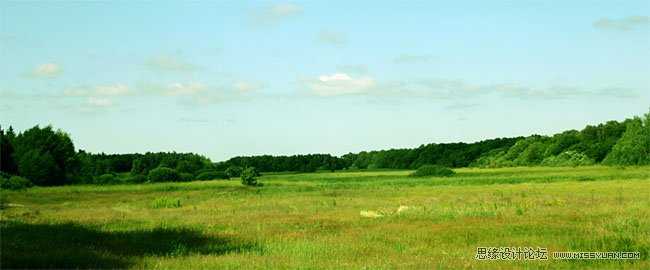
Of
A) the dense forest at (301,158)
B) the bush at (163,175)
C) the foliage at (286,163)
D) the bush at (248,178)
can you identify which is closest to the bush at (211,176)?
the dense forest at (301,158)

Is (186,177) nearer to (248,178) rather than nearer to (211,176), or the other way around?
(211,176)

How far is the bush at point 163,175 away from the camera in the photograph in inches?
3452

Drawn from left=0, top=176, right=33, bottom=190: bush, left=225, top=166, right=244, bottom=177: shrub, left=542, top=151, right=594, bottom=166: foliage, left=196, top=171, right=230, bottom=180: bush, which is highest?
left=542, top=151, right=594, bottom=166: foliage

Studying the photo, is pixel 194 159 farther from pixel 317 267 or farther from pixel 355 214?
pixel 317 267

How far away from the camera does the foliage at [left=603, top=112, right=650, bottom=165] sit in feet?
353

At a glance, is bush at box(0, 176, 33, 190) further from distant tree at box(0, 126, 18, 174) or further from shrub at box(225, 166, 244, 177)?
shrub at box(225, 166, 244, 177)

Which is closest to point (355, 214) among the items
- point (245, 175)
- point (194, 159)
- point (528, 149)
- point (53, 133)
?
point (245, 175)

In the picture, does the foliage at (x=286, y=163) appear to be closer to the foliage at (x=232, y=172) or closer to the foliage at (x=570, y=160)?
the foliage at (x=232, y=172)

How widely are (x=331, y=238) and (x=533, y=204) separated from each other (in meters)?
17.3

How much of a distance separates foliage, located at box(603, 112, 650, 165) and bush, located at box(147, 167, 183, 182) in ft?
247

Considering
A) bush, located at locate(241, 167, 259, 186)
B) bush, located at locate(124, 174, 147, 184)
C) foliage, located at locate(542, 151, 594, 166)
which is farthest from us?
foliage, located at locate(542, 151, 594, 166)

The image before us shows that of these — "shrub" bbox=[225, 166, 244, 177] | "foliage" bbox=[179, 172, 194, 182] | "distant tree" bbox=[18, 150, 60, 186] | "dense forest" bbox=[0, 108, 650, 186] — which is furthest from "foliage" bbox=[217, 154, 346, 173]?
"distant tree" bbox=[18, 150, 60, 186]

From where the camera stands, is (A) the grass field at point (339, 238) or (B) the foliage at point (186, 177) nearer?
(A) the grass field at point (339, 238)

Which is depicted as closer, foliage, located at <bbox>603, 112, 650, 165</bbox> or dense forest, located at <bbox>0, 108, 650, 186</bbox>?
dense forest, located at <bbox>0, 108, 650, 186</bbox>
